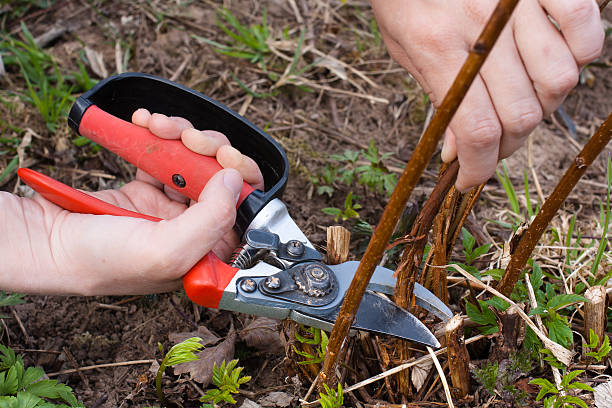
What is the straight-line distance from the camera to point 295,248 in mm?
1911

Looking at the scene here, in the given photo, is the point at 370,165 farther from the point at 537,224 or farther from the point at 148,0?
the point at 148,0

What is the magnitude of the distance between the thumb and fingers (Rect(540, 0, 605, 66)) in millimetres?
1063

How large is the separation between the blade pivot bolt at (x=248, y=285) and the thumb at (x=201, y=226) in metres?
0.16

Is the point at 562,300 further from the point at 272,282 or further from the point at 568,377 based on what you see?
the point at 272,282

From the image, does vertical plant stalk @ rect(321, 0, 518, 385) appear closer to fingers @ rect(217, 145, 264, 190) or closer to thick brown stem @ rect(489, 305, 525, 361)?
thick brown stem @ rect(489, 305, 525, 361)

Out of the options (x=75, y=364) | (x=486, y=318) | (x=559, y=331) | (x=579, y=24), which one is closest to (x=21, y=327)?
(x=75, y=364)

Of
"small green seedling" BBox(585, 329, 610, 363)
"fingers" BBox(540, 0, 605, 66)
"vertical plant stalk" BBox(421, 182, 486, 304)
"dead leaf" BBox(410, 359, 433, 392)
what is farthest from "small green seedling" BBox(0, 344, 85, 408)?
"fingers" BBox(540, 0, 605, 66)

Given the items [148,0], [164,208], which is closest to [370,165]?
[164,208]

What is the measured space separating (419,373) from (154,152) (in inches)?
47.6

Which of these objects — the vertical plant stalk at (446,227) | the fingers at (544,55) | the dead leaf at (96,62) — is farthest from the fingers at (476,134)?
the dead leaf at (96,62)

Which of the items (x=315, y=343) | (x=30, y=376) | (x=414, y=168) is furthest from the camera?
(x=315, y=343)

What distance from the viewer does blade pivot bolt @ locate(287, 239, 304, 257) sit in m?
1.90

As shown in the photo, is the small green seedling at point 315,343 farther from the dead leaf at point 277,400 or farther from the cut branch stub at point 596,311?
the cut branch stub at point 596,311

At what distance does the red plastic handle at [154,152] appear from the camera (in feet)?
7.07
